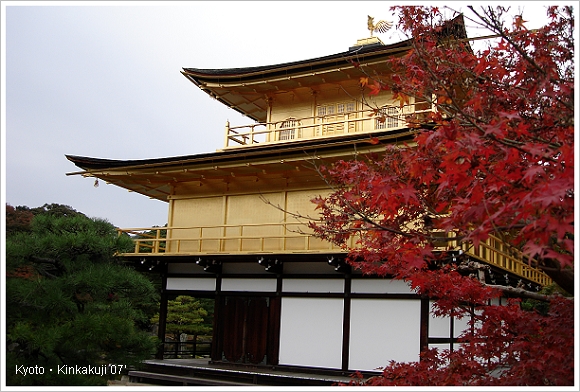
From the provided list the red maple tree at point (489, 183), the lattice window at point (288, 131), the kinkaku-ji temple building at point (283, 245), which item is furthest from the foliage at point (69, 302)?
the lattice window at point (288, 131)

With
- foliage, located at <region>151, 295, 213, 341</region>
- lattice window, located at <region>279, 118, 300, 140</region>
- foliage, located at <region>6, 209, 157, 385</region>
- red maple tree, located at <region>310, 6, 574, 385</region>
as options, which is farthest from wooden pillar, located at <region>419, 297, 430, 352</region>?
foliage, located at <region>151, 295, 213, 341</region>

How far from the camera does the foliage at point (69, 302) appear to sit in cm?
670

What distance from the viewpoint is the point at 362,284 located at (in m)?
11.9

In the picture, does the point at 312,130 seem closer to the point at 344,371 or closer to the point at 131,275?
the point at 344,371

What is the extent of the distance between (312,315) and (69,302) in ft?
21.5

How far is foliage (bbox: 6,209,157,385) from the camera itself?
6703 mm

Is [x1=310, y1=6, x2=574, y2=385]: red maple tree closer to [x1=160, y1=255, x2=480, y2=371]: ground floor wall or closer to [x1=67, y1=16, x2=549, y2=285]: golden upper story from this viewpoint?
[x1=160, y1=255, x2=480, y2=371]: ground floor wall

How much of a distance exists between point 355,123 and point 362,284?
4712mm

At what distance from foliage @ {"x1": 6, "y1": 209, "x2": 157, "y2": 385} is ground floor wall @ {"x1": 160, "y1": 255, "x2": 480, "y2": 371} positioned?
4.79 meters

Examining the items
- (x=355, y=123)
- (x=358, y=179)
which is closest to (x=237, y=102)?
(x=355, y=123)

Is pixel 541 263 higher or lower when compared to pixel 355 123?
lower

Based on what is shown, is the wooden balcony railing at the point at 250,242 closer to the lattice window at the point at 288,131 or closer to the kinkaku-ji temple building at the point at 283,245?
the kinkaku-ji temple building at the point at 283,245

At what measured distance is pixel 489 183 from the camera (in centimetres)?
408

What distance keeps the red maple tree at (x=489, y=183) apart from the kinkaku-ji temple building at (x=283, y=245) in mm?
4179
